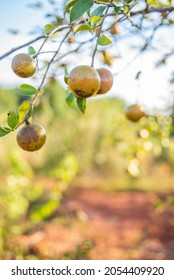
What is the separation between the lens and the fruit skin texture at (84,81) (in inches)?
29.3

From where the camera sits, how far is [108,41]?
0.78 metres

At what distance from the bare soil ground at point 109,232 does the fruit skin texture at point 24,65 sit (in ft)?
4.85

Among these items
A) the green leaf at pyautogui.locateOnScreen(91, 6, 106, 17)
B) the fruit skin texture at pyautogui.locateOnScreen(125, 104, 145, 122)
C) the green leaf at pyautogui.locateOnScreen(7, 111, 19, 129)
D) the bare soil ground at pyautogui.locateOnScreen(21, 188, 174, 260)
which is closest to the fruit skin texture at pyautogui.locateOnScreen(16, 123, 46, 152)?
the green leaf at pyautogui.locateOnScreen(7, 111, 19, 129)

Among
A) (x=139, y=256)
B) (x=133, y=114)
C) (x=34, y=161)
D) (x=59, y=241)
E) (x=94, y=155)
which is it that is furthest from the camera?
(x=94, y=155)

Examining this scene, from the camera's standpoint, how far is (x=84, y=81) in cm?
74

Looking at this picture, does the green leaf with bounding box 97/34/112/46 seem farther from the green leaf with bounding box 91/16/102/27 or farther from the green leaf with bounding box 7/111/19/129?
the green leaf with bounding box 7/111/19/129

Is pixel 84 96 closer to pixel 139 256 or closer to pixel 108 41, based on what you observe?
pixel 108 41

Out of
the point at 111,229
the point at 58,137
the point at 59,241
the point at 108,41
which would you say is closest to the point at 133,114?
the point at 108,41

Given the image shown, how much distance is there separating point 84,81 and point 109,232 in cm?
406

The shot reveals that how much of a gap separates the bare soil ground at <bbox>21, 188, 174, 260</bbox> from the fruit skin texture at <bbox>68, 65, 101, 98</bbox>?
151cm

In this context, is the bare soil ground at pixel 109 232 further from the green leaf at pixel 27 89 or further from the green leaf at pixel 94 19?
the green leaf at pixel 94 19

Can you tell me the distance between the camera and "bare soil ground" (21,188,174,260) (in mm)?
3328

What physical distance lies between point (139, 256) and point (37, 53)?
275 centimetres
